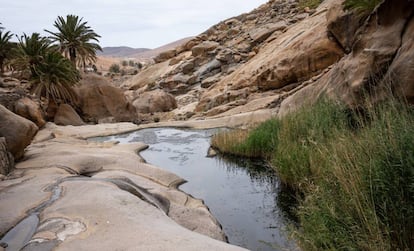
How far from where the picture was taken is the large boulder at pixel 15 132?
28.4 feet

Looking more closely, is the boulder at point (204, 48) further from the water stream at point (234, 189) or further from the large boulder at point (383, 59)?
the large boulder at point (383, 59)

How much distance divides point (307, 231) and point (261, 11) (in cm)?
3537

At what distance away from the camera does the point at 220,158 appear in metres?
10.9

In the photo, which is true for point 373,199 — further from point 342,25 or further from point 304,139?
point 342,25

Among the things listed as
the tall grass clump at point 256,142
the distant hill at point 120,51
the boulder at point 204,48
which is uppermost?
the distant hill at point 120,51

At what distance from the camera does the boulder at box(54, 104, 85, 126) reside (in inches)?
853

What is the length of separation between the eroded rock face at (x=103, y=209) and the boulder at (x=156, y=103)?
19.2 metres

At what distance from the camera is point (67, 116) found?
2212 centimetres

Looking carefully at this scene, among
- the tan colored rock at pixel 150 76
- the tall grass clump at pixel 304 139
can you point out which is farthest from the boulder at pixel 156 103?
the tall grass clump at pixel 304 139

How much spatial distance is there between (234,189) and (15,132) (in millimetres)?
5175

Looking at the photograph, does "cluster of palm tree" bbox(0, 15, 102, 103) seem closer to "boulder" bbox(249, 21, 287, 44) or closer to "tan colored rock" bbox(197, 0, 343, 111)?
"tan colored rock" bbox(197, 0, 343, 111)

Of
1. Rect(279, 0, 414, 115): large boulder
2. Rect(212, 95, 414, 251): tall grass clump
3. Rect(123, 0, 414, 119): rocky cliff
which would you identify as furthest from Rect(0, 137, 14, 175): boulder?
Rect(279, 0, 414, 115): large boulder

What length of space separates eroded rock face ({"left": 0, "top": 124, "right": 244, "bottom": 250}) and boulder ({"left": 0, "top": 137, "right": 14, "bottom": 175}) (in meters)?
0.17

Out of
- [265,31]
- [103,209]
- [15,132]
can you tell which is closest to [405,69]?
[103,209]
